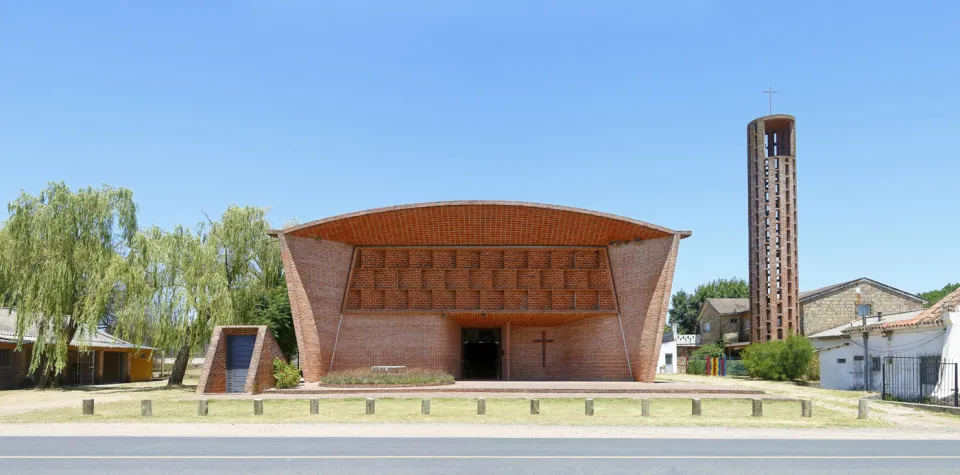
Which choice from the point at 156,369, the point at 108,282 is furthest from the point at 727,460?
the point at 156,369

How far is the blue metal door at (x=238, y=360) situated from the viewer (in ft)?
87.2

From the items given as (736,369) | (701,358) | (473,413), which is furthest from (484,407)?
(701,358)

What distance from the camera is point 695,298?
282 ft

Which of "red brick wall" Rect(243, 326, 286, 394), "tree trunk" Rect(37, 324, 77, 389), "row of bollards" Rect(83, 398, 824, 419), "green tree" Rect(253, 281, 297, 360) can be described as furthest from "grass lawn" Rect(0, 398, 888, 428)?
"green tree" Rect(253, 281, 297, 360)

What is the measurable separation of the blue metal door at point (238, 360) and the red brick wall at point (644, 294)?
14549mm

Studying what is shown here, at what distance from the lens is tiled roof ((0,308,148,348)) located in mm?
33750

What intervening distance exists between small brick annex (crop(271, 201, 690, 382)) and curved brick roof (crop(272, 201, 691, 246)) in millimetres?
47

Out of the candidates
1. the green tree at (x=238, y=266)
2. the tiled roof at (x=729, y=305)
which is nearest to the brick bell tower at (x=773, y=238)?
the tiled roof at (x=729, y=305)

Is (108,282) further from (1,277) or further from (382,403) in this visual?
(382,403)

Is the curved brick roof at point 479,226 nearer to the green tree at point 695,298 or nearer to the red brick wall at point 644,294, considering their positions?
the red brick wall at point 644,294

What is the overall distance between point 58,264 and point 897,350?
32.9 meters

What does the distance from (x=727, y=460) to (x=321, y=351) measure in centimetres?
2215

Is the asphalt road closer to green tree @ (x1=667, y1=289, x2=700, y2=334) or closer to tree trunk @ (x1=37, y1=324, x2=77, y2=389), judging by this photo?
tree trunk @ (x1=37, y1=324, x2=77, y2=389)

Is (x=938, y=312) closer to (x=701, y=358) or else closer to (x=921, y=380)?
(x=921, y=380)
